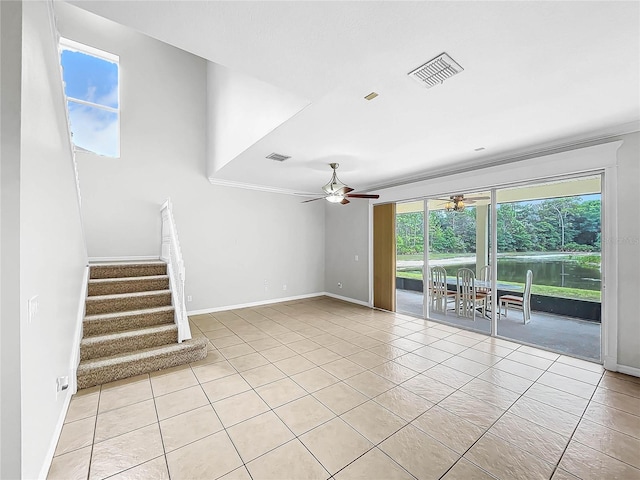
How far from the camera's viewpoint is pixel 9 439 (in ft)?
4.43

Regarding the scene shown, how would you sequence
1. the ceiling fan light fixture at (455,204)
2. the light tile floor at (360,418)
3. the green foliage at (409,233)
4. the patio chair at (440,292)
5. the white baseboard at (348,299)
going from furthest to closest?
the white baseboard at (348,299) → the green foliage at (409,233) → the patio chair at (440,292) → the ceiling fan light fixture at (455,204) → the light tile floor at (360,418)

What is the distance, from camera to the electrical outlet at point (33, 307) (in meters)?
1.57

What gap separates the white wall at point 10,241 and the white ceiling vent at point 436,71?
2.35 metres

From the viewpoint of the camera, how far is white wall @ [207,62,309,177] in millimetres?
2900

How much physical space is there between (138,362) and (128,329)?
1.97 feet

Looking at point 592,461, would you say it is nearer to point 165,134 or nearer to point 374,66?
point 374,66

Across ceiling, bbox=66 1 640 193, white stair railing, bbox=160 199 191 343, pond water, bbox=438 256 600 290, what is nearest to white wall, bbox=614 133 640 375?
ceiling, bbox=66 1 640 193

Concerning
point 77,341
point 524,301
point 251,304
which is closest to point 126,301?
point 77,341

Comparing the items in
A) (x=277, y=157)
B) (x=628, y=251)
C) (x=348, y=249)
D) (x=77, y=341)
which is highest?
(x=277, y=157)

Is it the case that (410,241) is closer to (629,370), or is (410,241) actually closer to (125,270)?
(629,370)

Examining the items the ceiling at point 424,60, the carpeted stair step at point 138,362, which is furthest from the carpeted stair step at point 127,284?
the ceiling at point 424,60

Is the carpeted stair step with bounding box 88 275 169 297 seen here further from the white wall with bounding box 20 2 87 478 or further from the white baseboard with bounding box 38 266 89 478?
the white wall with bounding box 20 2 87 478

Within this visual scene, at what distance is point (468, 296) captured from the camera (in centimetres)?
490

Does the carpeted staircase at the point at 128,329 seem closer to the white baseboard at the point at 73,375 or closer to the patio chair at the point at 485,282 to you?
the white baseboard at the point at 73,375
